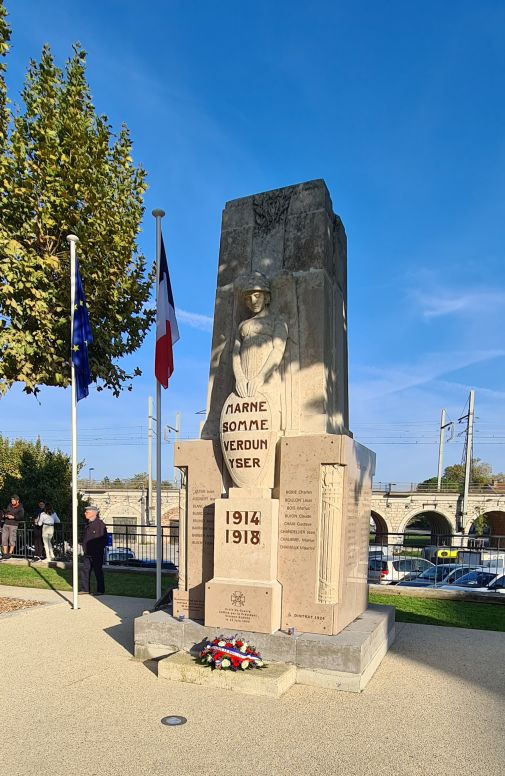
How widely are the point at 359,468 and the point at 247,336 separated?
2.04m

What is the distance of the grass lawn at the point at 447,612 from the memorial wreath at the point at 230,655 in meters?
4.15

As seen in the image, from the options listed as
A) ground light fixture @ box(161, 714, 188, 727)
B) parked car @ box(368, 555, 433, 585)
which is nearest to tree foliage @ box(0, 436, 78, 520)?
parked car @ box(368, 555, 433, 585)

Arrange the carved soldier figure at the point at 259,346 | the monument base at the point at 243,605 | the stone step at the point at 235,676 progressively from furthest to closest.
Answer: the carved soldier figure at the point at 259,346
the monument base at the point at 243,605
the stone step at the point at 235,676

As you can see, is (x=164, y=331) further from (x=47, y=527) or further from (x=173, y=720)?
(x=47, y=527)

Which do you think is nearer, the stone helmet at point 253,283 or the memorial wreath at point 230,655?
the memorial wreath at point 230,655

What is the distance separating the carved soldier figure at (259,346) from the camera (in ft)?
20.1

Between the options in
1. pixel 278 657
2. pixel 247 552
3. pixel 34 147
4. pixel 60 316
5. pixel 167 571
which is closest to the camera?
pixel 278 657

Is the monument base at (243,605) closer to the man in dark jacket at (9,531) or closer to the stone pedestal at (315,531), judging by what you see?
the stone pedestal at (315,531)

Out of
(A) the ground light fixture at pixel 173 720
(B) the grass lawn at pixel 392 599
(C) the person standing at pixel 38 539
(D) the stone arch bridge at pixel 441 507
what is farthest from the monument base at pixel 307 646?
(D) the stone arch bridge at pixel 441 507

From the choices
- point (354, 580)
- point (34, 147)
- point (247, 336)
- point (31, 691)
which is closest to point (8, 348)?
point (34, 147)

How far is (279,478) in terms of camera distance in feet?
19.5

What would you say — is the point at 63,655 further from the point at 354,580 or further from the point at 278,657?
the point at 354,580

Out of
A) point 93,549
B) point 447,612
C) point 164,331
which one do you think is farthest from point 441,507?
point 164,331

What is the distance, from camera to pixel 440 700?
16.3ft
